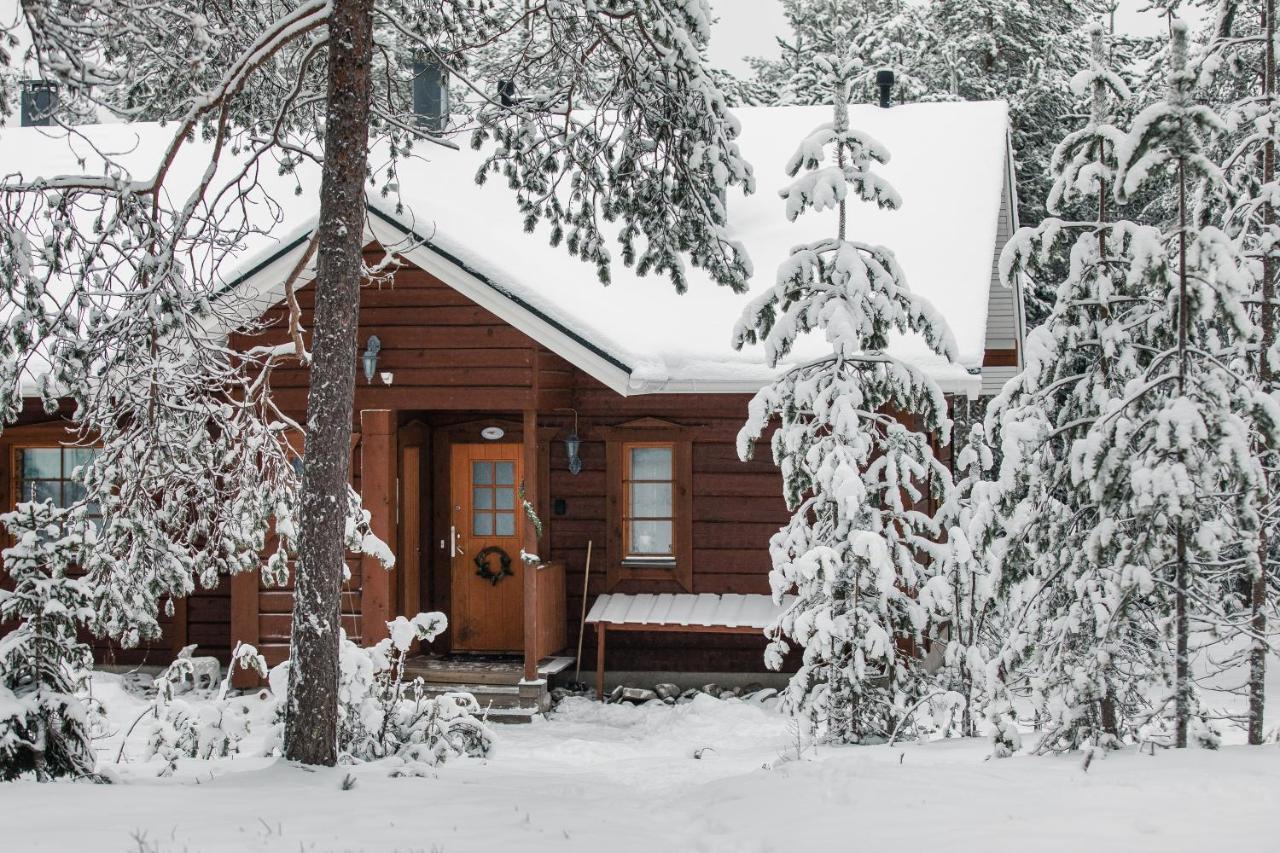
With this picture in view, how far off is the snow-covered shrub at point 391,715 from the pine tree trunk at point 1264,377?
15.7 feet

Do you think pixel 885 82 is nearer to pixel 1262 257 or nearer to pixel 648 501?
pixel 648 501

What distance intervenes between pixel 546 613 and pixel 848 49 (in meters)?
21.6

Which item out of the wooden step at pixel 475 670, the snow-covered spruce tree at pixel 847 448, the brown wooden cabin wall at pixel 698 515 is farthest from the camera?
the brown wooden cabin wall at pixel 698 515

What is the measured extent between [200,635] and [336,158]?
8.65 meters

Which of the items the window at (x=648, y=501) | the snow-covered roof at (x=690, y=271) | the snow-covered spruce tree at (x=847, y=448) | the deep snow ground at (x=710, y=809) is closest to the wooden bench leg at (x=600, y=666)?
the window at (x=648, y=501)

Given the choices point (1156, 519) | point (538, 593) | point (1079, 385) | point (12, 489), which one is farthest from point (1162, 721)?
point (12, 489)

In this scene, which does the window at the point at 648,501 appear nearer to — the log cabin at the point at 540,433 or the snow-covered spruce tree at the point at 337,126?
the log cabin at the point at 540,433

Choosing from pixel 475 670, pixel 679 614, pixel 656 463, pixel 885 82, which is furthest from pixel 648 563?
pixel 885 82

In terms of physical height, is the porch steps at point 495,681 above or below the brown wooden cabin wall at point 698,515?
below

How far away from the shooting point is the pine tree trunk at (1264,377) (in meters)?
6.97

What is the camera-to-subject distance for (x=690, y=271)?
48.9ft

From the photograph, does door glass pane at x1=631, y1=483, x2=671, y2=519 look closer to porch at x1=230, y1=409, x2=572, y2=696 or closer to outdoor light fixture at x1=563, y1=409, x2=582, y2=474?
outdoor light fixture at x1=563, y1=409, x2=582, y2=474

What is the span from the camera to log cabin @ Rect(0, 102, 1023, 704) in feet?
41.5

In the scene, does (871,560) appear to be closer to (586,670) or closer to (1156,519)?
(1156,519)
